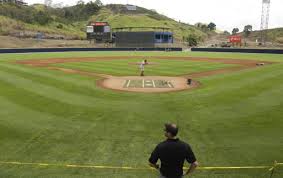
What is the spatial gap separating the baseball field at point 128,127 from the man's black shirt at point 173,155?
3.83 m

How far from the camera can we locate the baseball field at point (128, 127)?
35.7 feet

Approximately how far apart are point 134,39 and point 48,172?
9661 cm

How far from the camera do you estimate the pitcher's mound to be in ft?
86.2

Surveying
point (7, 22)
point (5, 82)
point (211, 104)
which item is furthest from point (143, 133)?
point (7, 22)

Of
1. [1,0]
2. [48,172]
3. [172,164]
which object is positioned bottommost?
[48,172]

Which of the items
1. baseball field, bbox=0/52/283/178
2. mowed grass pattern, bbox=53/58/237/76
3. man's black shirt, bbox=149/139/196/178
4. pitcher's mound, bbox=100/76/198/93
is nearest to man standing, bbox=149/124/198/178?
man's black shirt, bbox=149/139/196/178

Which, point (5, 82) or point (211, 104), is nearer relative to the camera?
point (211, 104)

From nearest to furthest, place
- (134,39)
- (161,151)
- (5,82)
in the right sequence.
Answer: (161,151)
(5,82)
(134,39)

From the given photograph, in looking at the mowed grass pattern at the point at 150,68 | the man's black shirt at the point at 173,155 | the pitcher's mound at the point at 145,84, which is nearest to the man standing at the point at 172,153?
the man's black shirt at the point at 173,155

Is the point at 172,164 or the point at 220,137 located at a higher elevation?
the point at 172,164

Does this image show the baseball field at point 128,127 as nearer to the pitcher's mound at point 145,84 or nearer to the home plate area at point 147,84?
the pitcher's mound at point 145,84

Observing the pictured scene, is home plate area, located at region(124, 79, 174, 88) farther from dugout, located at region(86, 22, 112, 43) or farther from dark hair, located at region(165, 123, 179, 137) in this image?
dugout, located at region(86, 22, 112, 43)

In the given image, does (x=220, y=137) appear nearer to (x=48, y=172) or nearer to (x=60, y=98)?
(x=48, y=172)

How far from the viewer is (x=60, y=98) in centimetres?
2150
